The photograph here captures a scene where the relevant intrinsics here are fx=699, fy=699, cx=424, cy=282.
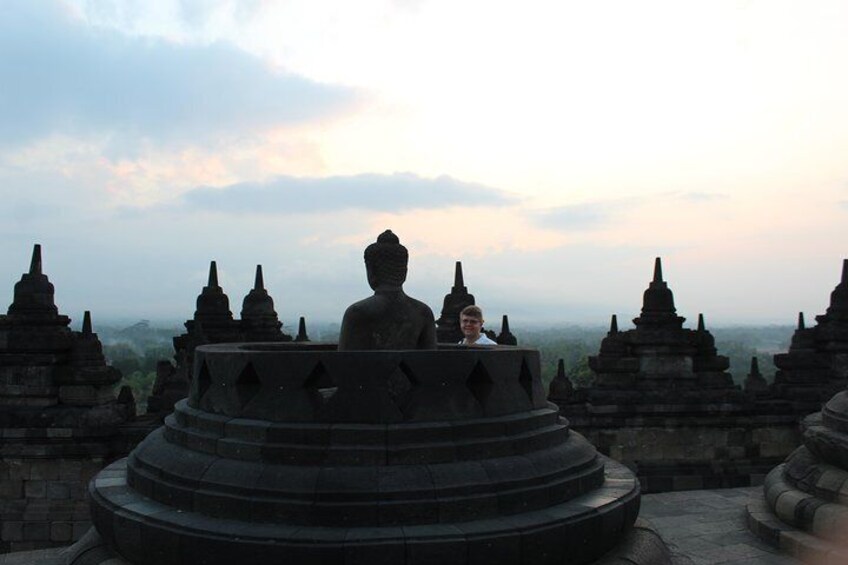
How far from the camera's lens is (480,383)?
17.0 feet

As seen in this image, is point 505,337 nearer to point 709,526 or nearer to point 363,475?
point 709,526

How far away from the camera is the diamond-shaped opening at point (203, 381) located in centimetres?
539

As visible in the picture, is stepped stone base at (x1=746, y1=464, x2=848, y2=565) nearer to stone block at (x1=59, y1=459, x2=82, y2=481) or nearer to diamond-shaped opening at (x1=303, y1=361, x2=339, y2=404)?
diamond-shaped opening at (x1=303, y1=361, x2=339, y2=404)

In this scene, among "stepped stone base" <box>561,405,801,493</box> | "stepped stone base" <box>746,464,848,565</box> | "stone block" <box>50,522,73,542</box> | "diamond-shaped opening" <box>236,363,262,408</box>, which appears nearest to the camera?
"diamond-shaped opening" <box>236,363,262,408</box>

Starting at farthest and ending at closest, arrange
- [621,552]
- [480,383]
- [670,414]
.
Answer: [670,414]
[480,383]
[621,552]

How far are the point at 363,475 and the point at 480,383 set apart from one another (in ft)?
3.91

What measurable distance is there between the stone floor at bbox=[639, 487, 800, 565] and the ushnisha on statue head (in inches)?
138

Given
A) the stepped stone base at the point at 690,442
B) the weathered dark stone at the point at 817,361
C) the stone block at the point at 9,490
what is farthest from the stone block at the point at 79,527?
the weathered dark stone at the point at 817,361

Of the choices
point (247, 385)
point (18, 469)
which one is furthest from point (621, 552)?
point (18, 469)

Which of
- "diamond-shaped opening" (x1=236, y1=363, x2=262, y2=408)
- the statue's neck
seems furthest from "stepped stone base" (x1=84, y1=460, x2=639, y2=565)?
the statue's neck

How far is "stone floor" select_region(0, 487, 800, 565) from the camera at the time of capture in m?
6.95

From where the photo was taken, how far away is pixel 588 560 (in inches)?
188

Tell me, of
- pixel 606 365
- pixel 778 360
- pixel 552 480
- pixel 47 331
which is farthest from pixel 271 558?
pixel 778 360

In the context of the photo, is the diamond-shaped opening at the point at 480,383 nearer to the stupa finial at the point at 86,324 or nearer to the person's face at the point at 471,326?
the person's face at the point at 471,326
